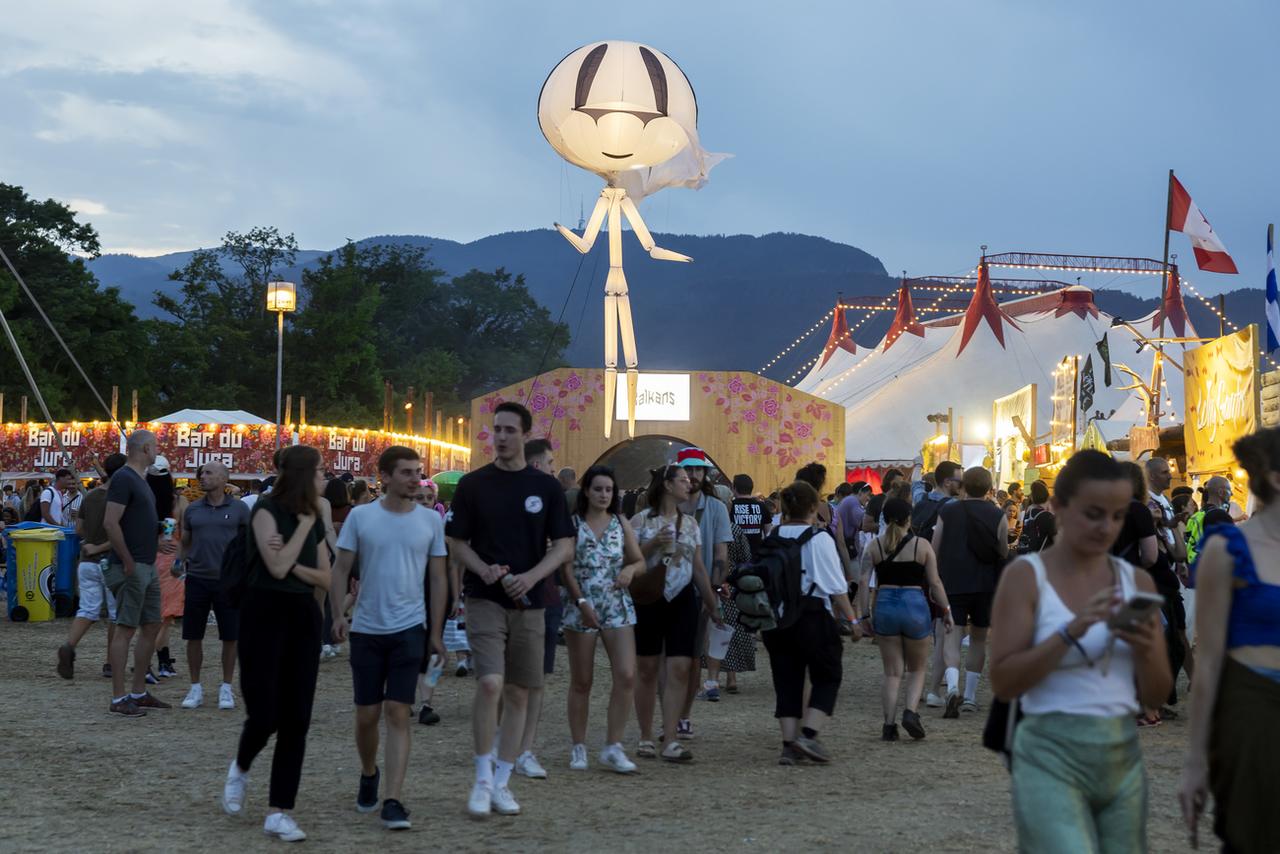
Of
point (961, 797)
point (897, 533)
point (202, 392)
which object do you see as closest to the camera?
point (961, 797)

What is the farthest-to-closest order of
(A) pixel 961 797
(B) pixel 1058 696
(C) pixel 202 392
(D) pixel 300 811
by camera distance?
(C) pixel 202 392 → (A) pixel 961 797 → (D) pixel 300 811 → (B) pixel 1058 696

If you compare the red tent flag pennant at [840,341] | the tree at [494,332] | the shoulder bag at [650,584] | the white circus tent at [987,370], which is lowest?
the shoulder bag at [650,584]

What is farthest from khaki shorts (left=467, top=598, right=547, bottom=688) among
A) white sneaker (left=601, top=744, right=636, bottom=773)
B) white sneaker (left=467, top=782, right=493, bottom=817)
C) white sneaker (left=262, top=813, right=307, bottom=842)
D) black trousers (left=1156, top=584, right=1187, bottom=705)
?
black trousers (left=1156, top=584, right=1187, bottom=705)

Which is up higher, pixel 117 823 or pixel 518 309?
pixel 518 309

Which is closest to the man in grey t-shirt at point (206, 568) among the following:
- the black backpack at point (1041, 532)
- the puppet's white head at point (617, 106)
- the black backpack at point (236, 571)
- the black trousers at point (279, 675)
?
the black backpack at point (236, 571)

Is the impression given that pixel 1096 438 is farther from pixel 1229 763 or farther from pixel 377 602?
pixel 1229 763

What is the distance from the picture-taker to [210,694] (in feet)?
34.6

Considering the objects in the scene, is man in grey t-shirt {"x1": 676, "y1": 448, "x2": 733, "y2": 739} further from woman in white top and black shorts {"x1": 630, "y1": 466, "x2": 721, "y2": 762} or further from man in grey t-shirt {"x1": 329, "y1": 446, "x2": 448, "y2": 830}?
man in grey t-shirt {"x1": 329, "y1": 446, "x2": 448, "y2": 830}

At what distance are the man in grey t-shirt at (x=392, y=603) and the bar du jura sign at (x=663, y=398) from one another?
2896cm

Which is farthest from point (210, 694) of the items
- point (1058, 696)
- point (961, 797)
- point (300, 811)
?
point (1058, 696)

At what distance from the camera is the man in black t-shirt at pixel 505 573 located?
6.32 meters

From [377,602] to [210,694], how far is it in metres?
5.02

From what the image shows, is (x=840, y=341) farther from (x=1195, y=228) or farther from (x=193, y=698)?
(x=193, y=698)

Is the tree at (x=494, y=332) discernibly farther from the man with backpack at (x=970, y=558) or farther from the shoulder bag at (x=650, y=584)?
the shoulder bag at (x=650, y=584)
